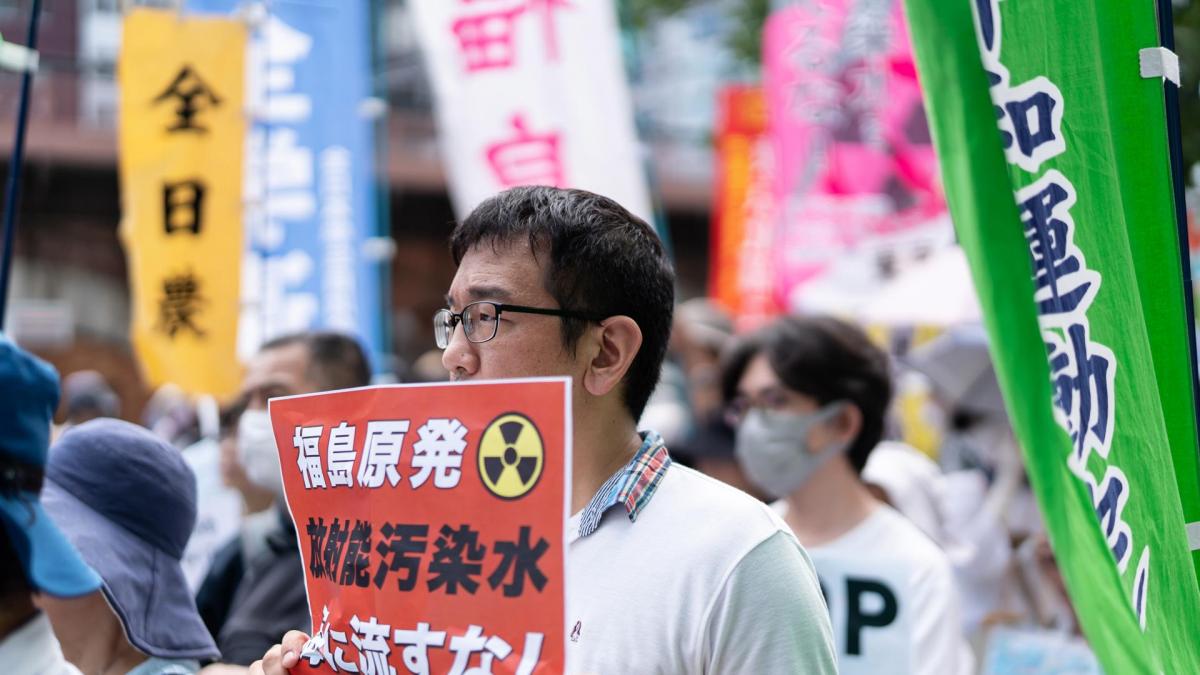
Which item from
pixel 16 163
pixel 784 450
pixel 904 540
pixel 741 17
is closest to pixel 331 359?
pixel 16 163

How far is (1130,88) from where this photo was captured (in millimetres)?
2152

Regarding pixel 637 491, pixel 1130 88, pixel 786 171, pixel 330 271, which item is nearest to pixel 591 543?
pixel 637 491

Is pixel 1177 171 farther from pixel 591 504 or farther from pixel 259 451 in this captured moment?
pixel 259 451

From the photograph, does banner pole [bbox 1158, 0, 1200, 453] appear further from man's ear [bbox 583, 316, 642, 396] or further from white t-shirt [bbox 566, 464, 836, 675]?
man's ear [bbox 583, 316, 642, 396]

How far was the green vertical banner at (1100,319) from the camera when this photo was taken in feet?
6.81

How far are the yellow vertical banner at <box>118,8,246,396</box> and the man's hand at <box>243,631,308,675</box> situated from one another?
161 inches

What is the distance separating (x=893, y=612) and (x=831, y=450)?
618 millimetres

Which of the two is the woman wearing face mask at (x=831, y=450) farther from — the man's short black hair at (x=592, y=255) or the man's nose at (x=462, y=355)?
the man's nose at (x=462, y=355)

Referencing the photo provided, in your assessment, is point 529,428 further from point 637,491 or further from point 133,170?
point 133,170

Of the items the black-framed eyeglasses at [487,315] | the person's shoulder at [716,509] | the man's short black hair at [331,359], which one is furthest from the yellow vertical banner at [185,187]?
the person's shoulder at [716,509]

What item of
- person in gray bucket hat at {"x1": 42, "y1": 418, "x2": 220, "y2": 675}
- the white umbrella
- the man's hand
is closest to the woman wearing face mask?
person in gray bucket hat at {"x1": 42, "y1": 418, "x2": 220, "y2": 675}

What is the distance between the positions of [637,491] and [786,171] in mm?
6957

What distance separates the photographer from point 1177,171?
221 centimetres

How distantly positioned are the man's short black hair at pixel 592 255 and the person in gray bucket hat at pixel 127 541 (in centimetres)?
98
